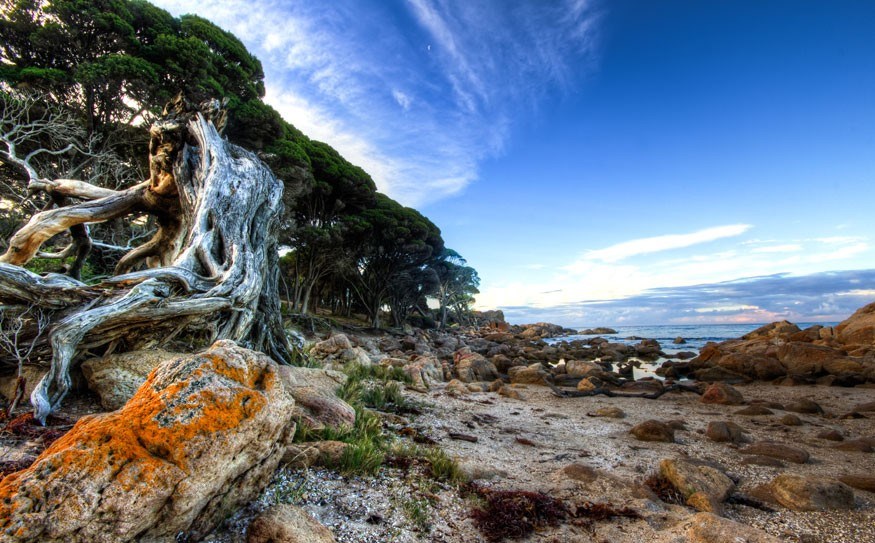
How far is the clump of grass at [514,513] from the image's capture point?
3.12 metres

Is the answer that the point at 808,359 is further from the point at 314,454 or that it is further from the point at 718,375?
the point at 314,454

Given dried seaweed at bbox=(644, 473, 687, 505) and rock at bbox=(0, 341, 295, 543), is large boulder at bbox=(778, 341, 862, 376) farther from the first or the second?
rock at bbox=(0, 341, 295, 543)

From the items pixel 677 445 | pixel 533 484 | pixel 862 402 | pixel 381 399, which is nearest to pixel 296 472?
pixel 533 484

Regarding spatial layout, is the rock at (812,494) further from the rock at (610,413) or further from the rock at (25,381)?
the rock at (25,381)

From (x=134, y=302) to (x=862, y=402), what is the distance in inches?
631

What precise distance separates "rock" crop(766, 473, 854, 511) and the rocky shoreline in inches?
0.6

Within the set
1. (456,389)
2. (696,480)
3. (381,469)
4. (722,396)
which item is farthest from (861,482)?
(456,389)

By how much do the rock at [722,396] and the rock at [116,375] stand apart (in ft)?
40.2

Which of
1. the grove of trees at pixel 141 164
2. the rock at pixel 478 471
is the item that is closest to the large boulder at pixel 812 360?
the rock at pixel 478 471

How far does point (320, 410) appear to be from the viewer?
4680 millimetres

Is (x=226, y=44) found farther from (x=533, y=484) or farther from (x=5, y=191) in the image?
(x=533, y=484)

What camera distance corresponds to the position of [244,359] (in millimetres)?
2832

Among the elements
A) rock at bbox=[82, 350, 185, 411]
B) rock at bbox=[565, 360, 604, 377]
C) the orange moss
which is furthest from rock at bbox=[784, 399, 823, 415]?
rock at bbox=[82, 350, 185, 411]

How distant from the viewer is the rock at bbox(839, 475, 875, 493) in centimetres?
443
